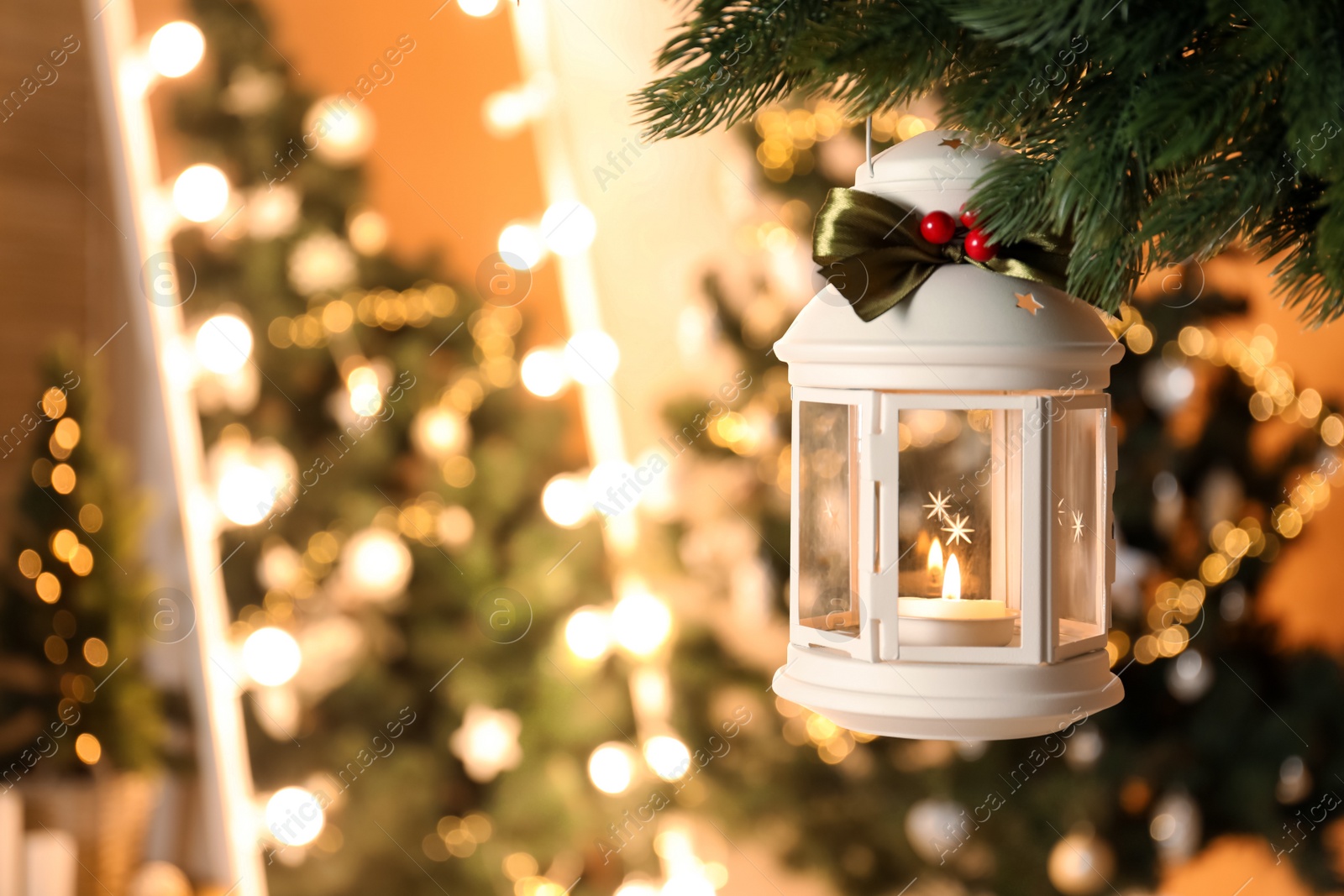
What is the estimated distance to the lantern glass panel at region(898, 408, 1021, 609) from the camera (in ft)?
2.62

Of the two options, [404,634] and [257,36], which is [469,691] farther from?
[257,36]

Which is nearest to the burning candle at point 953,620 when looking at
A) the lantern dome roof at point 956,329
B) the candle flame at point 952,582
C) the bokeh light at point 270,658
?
the candle flame at point 952,582

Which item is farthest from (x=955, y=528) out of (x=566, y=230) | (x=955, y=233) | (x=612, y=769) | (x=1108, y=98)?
(x=566, y=230)

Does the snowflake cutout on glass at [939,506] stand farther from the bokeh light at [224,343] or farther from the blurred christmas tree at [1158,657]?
the bokeh light at [224,343]

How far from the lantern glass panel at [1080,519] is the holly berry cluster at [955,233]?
0.43 ft

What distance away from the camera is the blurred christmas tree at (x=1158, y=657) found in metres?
1.54

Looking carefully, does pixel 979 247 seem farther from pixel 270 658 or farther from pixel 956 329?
pixel 270 658

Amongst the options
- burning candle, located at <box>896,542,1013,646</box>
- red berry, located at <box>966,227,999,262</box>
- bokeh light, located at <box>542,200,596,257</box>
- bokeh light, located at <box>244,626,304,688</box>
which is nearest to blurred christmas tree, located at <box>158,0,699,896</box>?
bokeh light, located at <box>244,626,304,688</box>

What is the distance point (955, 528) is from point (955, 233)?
0.76 feet

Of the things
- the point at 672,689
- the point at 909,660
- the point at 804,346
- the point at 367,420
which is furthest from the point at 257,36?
the point at 909,660

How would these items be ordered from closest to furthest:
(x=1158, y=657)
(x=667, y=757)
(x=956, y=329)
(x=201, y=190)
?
1. (x=956, y=329)
2. (x=1158, y=657)
3. (x=667, y=757)
4. (x=201, y=190)

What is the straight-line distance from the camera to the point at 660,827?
1.98 metres

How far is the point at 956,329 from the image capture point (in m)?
0.64

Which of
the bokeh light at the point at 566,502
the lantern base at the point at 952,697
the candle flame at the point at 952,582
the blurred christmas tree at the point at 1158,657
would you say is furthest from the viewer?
the bokeh light at the point at 566,502
